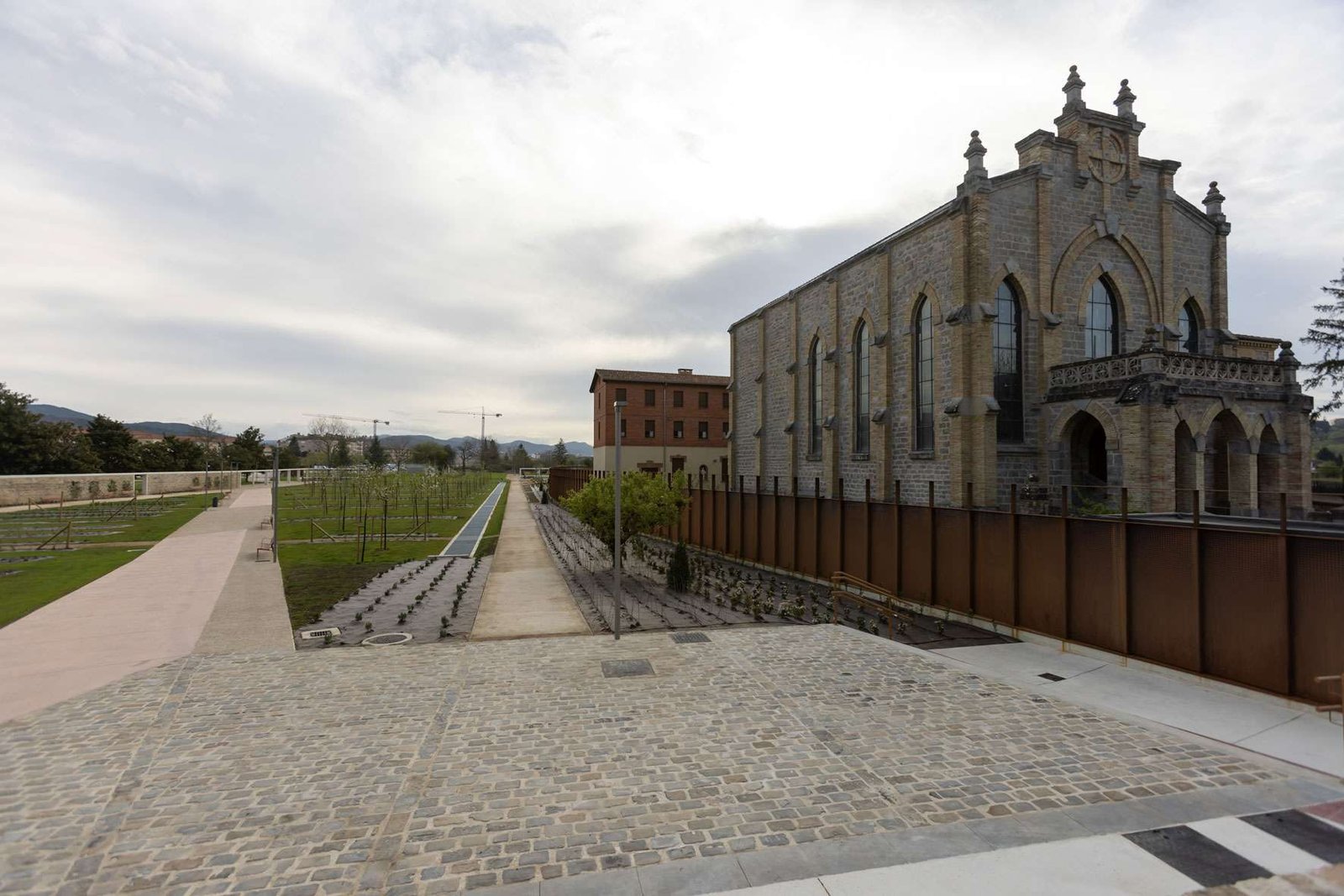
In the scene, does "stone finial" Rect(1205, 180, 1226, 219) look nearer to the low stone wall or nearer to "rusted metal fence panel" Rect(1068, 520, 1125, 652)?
"rusted metal fence panel" Rect(1068, 520, 1125, 652)

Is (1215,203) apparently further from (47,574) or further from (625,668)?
(47,574)

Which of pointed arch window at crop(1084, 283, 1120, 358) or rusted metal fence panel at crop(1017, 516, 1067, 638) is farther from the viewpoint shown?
pointed arch window at crop(1084, 283, 1120, 358)

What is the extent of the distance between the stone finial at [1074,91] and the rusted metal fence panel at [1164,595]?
67.8 ft

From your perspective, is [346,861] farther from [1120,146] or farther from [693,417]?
[693,417]

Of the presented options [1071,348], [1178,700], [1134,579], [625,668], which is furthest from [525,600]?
[1071,348]

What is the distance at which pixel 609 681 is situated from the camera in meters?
9.87

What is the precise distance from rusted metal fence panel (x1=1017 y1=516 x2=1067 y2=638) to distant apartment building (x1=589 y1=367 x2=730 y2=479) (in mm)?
40393

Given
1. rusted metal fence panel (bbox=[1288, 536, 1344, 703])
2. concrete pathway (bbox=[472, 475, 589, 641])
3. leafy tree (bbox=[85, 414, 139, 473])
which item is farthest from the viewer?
leafy tree (bbox=[85, 414, 139, 473])

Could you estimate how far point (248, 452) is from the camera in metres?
78.8

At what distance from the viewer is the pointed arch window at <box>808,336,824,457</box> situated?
31.3 meters

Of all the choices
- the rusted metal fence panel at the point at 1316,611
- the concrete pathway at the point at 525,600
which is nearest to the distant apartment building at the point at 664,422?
the concrete pathway at the point at 525,600

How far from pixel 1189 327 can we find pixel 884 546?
20.1 metres

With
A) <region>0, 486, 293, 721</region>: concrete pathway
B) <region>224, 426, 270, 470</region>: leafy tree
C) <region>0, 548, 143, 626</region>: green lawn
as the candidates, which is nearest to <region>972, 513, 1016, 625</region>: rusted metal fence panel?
<region>0, 486, 293, 721</region>: concrete pathway

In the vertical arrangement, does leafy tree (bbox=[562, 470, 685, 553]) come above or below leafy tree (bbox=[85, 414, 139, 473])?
below
